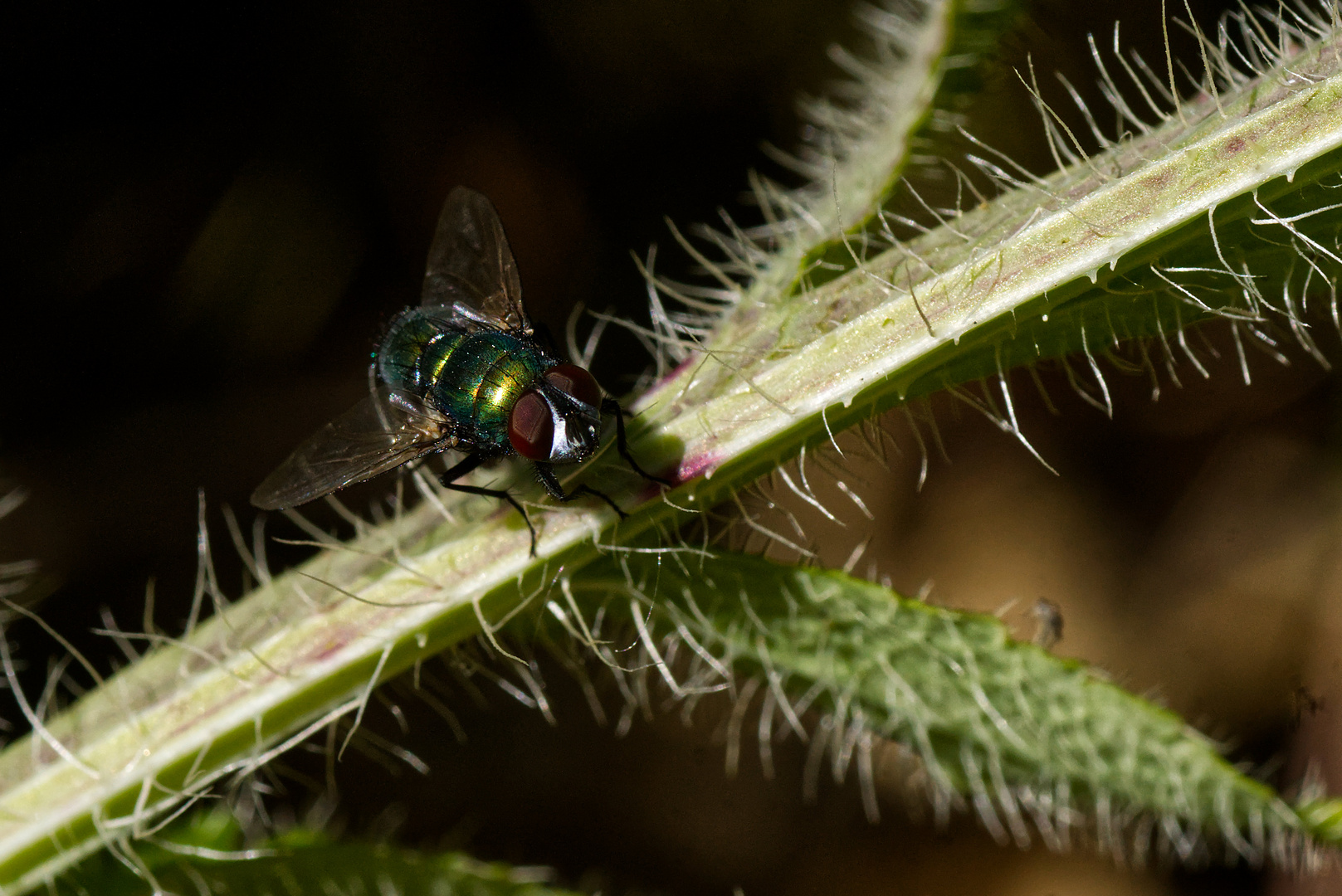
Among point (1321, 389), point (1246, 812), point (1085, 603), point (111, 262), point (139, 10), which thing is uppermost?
point (139, 10)

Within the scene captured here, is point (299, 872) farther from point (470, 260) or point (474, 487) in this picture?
point (470, 260)

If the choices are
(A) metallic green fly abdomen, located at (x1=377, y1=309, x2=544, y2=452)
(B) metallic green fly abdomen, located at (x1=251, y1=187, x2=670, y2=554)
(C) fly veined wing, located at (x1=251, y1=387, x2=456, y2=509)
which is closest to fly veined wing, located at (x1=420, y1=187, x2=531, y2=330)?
(B) metallic green fly abdomen, located at (x1=251, y1=187, x2=670, y2=554)

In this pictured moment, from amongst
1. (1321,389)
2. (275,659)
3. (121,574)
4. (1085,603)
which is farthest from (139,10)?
(1321,389)

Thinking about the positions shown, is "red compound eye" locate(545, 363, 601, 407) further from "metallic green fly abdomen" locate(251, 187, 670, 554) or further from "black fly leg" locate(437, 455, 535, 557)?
"black fly leg" locate(437, 455, 535, 557)

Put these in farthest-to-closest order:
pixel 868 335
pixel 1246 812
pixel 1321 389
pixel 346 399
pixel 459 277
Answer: pixel 346 399 < pixel 1321 389 < pixel 459 277 < pixel 1246 812 < pixel 868 335

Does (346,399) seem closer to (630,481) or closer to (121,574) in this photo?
(121,574)

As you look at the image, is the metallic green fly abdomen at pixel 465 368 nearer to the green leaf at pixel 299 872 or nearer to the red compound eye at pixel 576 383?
the red compound eye at pixel 576 383

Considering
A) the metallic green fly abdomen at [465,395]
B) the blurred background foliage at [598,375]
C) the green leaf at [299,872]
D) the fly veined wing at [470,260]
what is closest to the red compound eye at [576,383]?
the metallic green fly abdomen at [465,395]
